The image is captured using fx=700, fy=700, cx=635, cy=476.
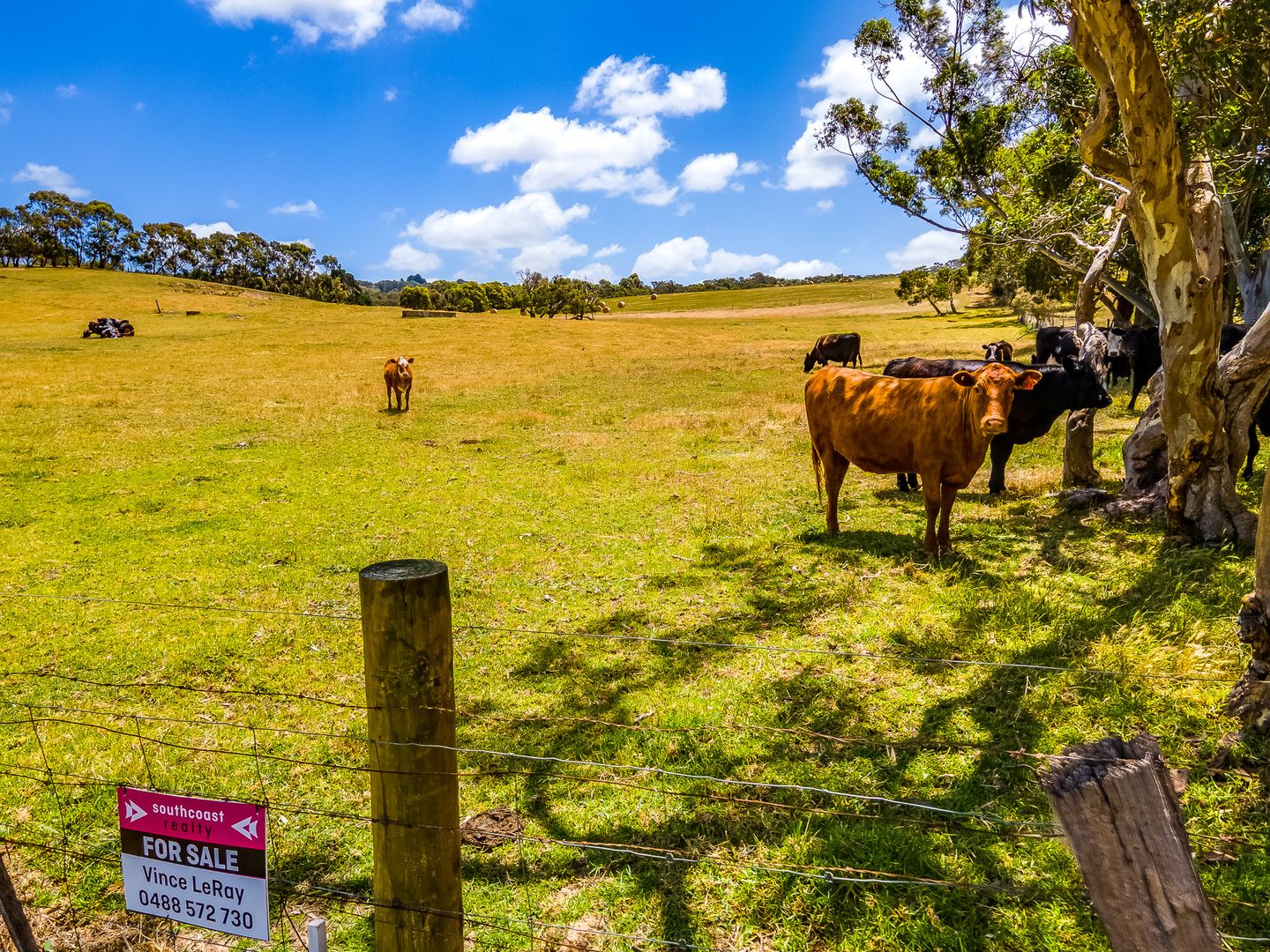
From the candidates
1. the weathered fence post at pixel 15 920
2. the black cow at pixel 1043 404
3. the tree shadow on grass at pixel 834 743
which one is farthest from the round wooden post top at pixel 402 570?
the black cow at pixel 1043 404

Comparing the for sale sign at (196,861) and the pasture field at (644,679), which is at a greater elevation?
the for sale sign at (196,861)

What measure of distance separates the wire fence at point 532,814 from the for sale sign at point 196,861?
45cm

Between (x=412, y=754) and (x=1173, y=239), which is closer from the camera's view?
(x=412, y=754)

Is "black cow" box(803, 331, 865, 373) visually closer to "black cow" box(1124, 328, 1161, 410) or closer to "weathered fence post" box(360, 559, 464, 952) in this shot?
"black cow" box(1124, 328, 1161, 410)

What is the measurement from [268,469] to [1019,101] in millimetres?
15417

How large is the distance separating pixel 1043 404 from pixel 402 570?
11.4 metres

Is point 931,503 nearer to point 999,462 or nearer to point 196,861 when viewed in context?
point 999,462

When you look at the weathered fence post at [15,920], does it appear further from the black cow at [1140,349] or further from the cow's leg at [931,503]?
the black cow at [1140,349]

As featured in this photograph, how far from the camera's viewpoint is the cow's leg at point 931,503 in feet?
26.4

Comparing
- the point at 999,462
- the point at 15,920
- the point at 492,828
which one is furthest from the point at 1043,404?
the point at 15,920

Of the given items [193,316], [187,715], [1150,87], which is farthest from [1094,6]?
[193,316]

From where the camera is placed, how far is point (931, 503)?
318 inches

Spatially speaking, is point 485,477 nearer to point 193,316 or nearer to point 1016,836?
point 1016,836

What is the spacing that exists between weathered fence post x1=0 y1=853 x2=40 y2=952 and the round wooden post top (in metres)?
1.80
